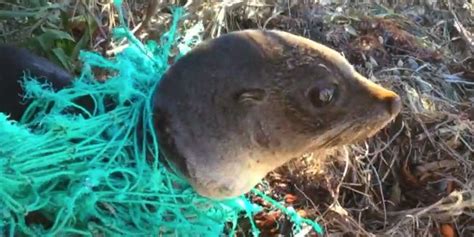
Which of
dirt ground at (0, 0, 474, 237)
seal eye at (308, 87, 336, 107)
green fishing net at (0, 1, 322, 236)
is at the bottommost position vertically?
dirt ground at (0, 0, 474, 237)

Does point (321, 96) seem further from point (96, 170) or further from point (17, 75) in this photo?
point (17, 75)

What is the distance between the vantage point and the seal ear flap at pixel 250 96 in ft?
5.47

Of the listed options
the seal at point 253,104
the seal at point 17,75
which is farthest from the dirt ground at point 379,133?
the seal at point 253,104

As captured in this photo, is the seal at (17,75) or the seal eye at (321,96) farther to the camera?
the seal at (17,75)

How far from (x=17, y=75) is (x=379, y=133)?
1206 mm

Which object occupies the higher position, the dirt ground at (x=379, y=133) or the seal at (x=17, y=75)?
the seal at (x=17, y=75)

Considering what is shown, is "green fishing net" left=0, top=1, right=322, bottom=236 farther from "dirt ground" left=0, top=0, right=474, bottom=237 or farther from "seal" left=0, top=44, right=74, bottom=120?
"dirt ground" left=0, top=0, right=474, bottom=237

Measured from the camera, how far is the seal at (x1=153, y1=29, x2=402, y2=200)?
5.49ft

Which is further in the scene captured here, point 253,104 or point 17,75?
point 17,75

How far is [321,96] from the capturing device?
65.4 inches

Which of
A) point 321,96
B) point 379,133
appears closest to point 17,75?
point 321,96

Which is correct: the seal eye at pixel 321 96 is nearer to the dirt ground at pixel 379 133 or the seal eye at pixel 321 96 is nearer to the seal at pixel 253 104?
the seal at pixel 253 104

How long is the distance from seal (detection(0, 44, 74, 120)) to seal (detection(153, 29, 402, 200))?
386 mm

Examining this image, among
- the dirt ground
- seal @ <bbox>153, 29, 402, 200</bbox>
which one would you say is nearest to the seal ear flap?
seal @ <bbox>153, 29, 402, 200</bbox>
